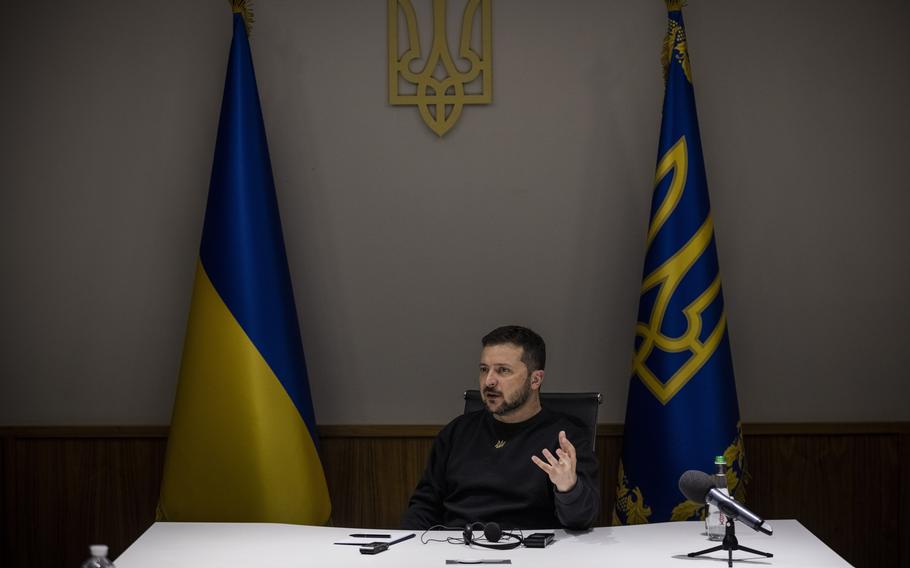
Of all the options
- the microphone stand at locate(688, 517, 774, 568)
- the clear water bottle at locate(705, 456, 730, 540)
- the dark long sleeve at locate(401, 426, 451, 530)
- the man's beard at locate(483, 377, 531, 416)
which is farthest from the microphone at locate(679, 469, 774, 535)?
the dark long sleeve at locate(401, 426, 451, 530)

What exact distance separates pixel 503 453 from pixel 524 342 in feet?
1.12

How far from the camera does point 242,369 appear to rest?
364 centimetres

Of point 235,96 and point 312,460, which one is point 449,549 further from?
point 235,96

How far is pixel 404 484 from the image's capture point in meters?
4.06

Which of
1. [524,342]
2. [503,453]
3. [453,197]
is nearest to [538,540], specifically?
[503,453]

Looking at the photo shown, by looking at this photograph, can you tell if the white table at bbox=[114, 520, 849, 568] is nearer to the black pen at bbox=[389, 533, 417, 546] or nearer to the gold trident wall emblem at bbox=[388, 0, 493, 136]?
the black pen at bbox=[389, 533, 417, 546]

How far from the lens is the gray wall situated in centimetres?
401

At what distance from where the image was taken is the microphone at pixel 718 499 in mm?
2439

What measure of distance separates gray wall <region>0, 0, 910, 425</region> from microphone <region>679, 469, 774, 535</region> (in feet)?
4.89

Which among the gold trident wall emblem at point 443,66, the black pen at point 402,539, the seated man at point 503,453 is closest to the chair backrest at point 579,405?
the seated man at point 503,453

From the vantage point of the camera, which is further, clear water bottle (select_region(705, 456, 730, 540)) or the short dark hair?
the short dark hair

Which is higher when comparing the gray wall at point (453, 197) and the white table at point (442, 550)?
the gray wall at point (453, 197)

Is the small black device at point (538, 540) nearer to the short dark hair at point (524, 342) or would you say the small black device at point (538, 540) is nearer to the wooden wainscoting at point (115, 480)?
the short dark hair at point (524, 342)

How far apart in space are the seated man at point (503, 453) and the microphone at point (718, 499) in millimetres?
419
